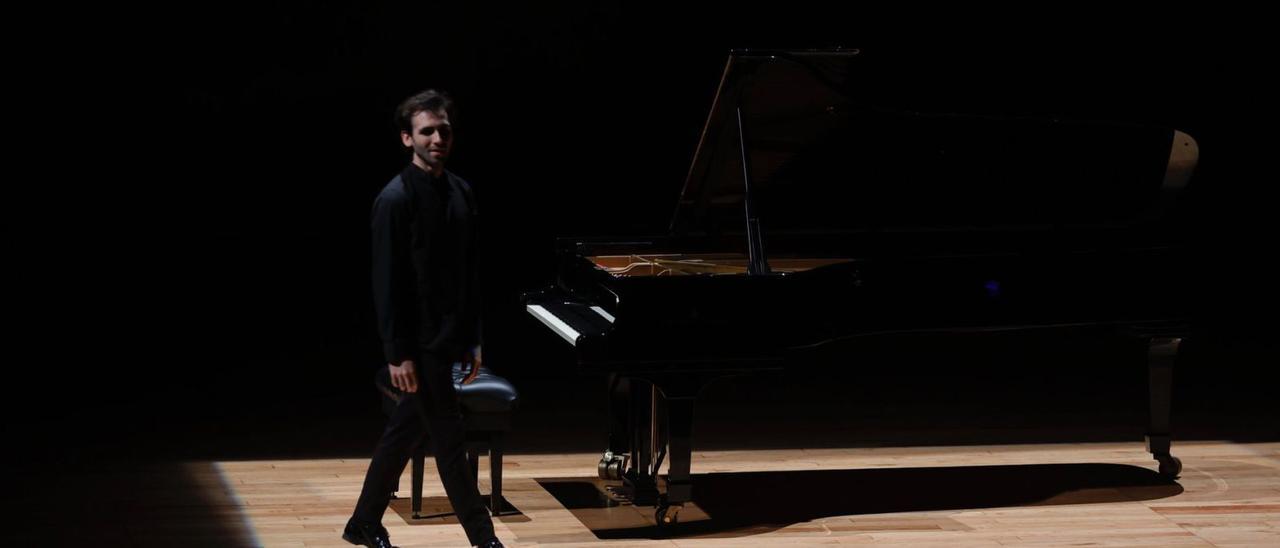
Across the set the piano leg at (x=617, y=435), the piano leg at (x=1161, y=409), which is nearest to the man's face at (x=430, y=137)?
the piano leg at (x=617, y=435)

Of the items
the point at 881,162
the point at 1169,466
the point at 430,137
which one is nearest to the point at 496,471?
the point at 430,137

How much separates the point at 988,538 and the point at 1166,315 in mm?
1146

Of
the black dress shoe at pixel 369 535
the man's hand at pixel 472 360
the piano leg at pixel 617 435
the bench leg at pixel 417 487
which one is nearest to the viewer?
the man's hand at pixel 472 360

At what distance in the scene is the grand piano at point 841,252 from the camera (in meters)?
4.70

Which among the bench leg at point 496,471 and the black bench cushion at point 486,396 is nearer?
the black bench cushion at point 486,396

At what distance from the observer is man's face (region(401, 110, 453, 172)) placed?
153 inches

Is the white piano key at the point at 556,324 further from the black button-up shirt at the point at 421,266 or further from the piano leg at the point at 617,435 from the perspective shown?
the black button-up shirt at the point at 421,266

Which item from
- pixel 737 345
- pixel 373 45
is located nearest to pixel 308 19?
pixel 373 45

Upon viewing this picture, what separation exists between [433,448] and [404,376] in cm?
21

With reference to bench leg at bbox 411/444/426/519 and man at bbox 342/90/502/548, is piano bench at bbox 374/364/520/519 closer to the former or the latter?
bench leg at bbox 411/444/426/519

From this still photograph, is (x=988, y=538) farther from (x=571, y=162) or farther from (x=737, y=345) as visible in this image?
(x=571, y=162)

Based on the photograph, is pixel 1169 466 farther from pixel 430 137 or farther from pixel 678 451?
pixel 430 137

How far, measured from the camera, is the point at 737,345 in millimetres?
4703

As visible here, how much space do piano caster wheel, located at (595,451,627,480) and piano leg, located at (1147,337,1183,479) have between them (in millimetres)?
1791
